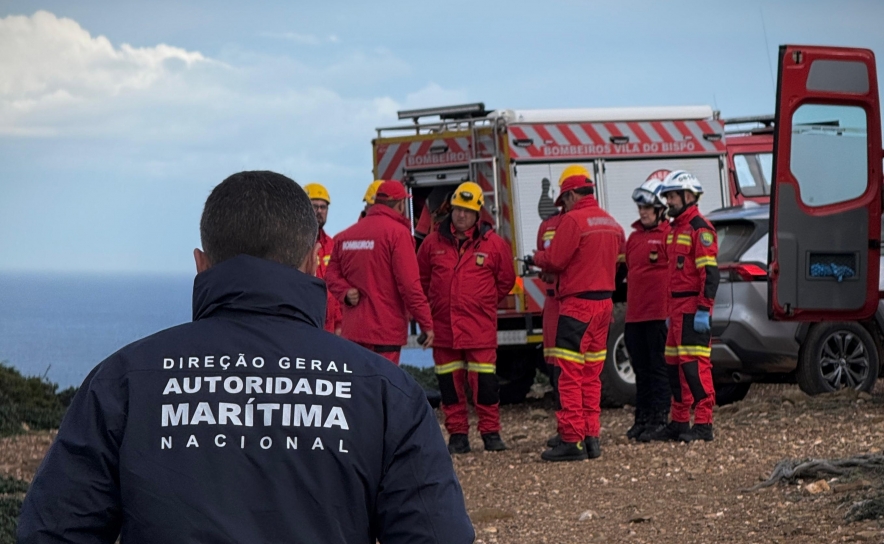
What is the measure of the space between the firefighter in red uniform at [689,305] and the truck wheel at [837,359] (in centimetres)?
162

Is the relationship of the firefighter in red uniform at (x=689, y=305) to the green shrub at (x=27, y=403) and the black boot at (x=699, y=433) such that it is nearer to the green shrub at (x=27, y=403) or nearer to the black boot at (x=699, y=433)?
the black boot at (x=699, y=433)

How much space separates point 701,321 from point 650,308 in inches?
32.4

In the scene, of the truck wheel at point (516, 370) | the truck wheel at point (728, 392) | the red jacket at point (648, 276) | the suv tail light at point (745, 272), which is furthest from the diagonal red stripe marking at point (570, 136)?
the truck wheel at point (728, 392)

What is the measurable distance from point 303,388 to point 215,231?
311 mm

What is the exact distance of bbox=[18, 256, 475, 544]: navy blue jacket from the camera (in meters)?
1.79

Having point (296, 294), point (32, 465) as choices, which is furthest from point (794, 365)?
point (296, 294)

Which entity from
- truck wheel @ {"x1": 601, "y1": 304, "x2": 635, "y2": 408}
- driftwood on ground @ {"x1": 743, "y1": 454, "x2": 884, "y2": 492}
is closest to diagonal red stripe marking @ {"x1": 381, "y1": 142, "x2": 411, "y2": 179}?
truck wheel @ {"x1": 601, "y1": 304, "x2": 635, "y2": 408}

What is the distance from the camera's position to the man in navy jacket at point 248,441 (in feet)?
5.86

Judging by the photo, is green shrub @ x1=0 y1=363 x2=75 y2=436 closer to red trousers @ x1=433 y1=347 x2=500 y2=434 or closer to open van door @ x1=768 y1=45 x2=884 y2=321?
red trousers @ x1=433 y1=347 x2=500 y2=434

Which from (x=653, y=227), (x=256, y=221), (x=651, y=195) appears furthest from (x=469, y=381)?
(x=256, y=221)

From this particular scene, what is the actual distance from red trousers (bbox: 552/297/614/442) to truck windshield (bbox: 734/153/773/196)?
14.6 feet

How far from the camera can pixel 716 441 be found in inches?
326

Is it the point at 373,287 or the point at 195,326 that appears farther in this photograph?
the point at 373,287

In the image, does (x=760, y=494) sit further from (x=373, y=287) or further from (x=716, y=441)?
(x=373, y=287)
